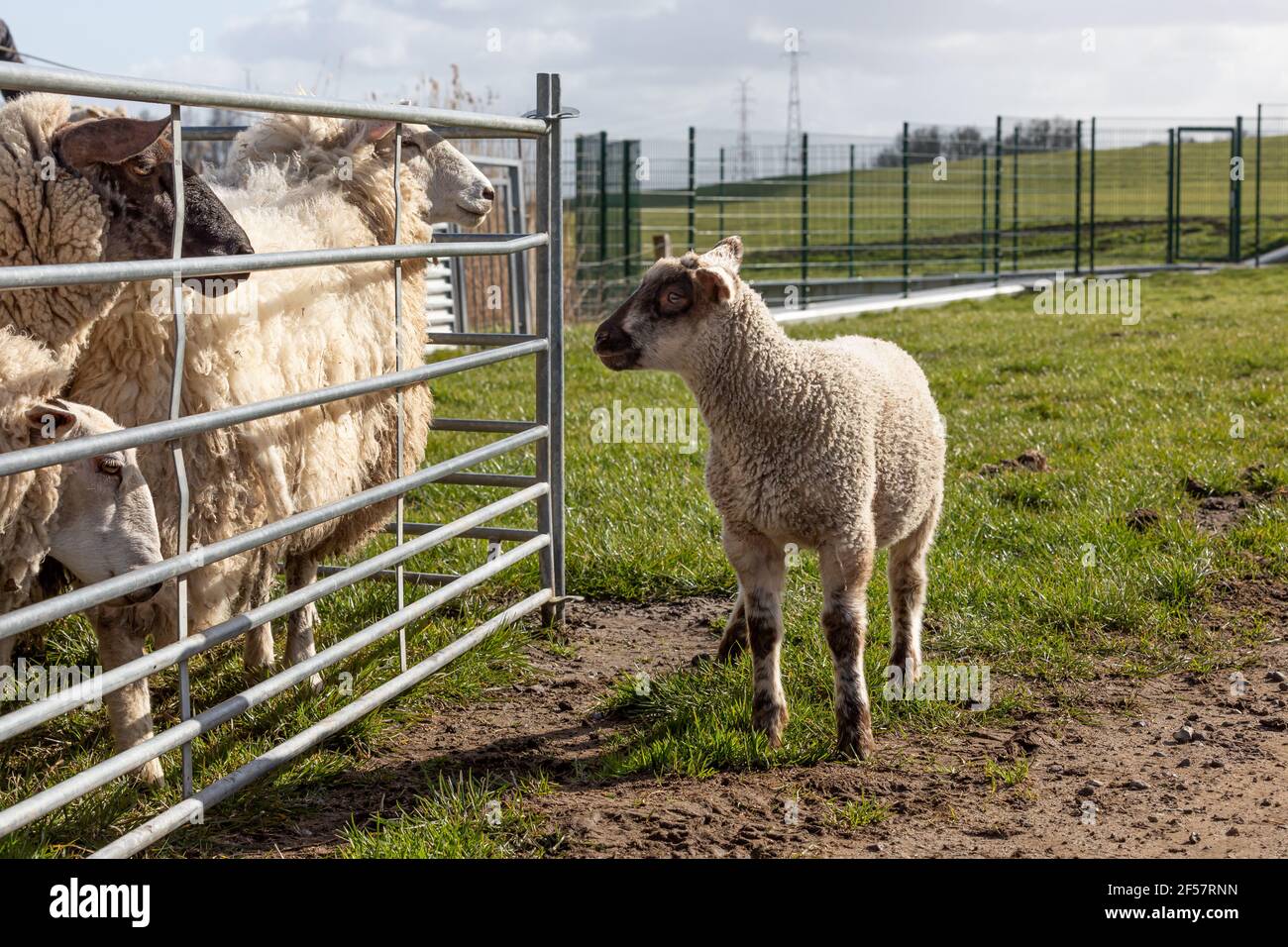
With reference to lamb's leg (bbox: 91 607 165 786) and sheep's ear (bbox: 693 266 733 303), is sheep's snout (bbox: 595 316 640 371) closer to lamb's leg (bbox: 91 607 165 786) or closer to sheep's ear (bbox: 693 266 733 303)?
sheep's ear (bbox: 693 266 733 303)

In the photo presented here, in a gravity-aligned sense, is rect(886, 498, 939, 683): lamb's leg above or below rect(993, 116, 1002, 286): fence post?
below

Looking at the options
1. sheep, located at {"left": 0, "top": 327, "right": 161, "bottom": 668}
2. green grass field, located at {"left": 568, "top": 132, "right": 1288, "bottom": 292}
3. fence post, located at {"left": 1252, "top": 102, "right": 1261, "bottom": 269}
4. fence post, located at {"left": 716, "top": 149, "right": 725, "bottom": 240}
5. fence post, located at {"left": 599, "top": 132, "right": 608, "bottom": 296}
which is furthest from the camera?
fence post, located at {"left": 1252, "top": 102, "right": 1261, "bottom": 269}

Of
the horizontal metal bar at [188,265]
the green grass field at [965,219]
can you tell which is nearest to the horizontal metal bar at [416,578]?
the horizontal metal bar at [188,265]

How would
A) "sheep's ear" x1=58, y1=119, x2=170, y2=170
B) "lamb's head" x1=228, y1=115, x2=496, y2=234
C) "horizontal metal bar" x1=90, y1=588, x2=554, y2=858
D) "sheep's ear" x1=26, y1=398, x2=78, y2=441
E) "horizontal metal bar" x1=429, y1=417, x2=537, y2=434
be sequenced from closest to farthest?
"horizontal metal bar" x1=90, y1=588, x2=554, y2=858, "sheep's ear" x1=26, y1=398, x2=78, y2=441, "sheep's ear" x1=58, y1=119, x2=170, y2=170, "lamb's head" x1=228, y1=115, x2=496, y2=234, "horizontal metal bar" x1=429, y1=417, x2=537, y2=434

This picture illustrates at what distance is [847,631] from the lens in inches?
157

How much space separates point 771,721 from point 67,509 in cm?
210

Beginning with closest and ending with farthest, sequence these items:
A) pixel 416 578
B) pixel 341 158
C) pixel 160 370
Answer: pixel 160 370, pixel 341 158, pixel 416 578

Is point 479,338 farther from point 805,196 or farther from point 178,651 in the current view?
point 805,196

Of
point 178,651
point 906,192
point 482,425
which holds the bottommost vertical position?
point 178,651

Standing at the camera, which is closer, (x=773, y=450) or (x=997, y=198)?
(x=773, y=450)

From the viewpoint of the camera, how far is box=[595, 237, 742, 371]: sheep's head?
158 inches

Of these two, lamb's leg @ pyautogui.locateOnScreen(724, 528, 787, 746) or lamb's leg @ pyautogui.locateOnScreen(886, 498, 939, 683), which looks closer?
lamb's leg @ pyautogui.locateOnScreen(724, 528, 787, 746)

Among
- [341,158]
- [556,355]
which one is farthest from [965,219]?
[341,158]

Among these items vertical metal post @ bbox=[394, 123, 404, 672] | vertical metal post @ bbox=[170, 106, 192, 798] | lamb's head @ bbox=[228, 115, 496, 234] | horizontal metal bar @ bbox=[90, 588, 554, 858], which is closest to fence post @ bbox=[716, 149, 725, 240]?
lamb's head @ bbox=[228, 115, 496, 234]
